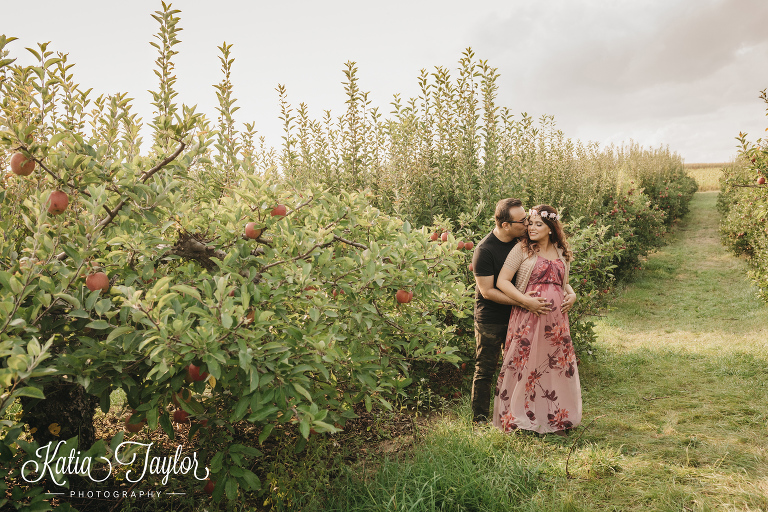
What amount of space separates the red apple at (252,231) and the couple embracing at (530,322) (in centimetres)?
200

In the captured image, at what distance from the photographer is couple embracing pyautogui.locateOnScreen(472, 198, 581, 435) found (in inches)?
151

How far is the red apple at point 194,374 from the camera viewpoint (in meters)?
2.13

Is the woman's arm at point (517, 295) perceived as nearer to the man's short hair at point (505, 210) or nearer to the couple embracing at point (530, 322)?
the couple embracing at point (530, 322)

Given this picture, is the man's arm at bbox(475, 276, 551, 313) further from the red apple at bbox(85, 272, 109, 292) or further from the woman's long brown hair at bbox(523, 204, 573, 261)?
the red apple at bbox(85, 272, 109, 292)

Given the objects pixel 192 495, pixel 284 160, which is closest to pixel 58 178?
pixel 192 495

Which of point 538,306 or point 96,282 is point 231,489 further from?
point 538,306

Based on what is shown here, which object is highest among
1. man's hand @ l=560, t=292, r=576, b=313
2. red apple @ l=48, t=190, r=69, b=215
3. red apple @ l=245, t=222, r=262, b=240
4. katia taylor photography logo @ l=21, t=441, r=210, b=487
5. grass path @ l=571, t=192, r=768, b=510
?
red apple @ l=48, t=190, r=69, b=215

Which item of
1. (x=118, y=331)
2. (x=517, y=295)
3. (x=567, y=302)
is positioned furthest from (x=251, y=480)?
(x=567, y=302)

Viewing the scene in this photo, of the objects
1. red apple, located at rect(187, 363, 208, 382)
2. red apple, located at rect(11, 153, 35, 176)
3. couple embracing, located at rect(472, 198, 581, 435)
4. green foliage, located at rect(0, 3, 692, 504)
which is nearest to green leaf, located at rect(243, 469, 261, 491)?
green foliage, located at rect(0, 3, 692, 504)

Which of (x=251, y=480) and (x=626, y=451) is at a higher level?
(x=251, y=480)

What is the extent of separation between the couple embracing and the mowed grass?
19 centimetres

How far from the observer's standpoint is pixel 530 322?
385 centimetres

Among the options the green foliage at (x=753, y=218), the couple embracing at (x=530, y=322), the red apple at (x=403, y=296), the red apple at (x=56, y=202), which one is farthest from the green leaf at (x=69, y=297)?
the green foliage at (x=753, y=218)

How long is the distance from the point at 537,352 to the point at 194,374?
2.69m
